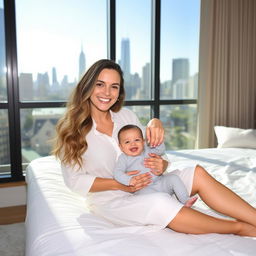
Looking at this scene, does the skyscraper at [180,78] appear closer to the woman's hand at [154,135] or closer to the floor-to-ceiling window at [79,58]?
the floor-to-ceiling window at [79,58]

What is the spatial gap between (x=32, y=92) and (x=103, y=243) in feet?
8.55

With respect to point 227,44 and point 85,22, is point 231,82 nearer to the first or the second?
point 227,44

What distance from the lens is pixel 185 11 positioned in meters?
4.02

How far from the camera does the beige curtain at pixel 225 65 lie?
12.5ft

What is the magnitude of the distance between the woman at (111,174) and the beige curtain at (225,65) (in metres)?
2.06

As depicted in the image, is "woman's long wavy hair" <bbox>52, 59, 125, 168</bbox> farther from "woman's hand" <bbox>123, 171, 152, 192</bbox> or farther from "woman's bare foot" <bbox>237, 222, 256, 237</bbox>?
"woman's bare foot" <bbox>237, 222, 256, 237</bbox>

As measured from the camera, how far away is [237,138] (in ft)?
10.9

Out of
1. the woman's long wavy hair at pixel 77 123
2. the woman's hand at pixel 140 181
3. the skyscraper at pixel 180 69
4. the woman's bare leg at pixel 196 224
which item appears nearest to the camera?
the woman's bare leg at pixel 196 224

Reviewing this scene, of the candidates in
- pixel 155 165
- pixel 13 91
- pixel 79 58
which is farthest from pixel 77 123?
pixel 79 58

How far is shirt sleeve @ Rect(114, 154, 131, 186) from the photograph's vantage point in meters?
1.60

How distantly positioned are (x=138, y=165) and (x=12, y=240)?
1468 mm

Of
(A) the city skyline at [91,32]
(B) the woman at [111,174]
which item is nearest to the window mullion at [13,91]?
(A) the city skyline at [91,32]

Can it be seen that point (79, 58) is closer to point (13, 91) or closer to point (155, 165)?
point (13, 91)

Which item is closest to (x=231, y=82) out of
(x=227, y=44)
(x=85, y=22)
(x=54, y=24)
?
(x=227, y=44)
